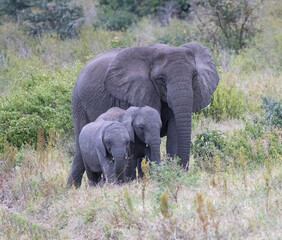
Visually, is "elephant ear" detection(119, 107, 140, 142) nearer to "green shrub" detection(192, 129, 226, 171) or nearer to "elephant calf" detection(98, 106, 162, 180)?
"elephant calf" detection(98, 106, 162, 180)

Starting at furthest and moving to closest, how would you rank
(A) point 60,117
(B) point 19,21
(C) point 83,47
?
(B) point 19,21 → (C) point 83,47 → (A) point 60,117

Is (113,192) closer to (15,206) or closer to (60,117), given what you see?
(15,206)

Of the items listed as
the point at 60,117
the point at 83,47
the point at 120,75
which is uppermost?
the point at 120,75

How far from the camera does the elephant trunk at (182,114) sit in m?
7.95

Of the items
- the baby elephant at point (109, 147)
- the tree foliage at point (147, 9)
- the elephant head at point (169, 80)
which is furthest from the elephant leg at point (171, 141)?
the tree foliage at point (147, 9)

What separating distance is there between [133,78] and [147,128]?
1.40m

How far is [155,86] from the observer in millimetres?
8531

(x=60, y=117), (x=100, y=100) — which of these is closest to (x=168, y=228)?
(x=100, y=100)

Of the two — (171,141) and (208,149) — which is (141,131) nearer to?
(171,141)

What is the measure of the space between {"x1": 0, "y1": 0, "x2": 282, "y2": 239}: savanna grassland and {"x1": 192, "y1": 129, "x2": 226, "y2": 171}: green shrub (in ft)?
0.05

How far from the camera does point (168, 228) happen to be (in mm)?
5672

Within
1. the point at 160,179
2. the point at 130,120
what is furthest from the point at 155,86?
the point at 160,179

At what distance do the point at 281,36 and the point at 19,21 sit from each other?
10.9m

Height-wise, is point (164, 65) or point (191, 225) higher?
point (164, 65)
